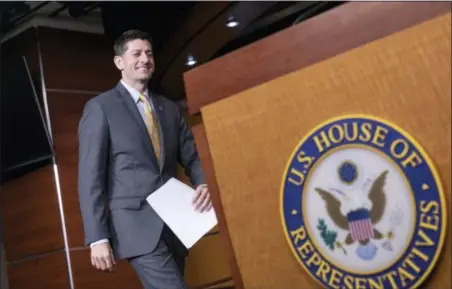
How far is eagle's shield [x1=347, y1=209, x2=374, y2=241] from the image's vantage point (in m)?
0.75

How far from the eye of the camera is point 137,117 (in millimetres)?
1734

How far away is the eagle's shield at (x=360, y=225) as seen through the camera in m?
0.75

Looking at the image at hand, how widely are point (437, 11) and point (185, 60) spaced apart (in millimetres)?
3817

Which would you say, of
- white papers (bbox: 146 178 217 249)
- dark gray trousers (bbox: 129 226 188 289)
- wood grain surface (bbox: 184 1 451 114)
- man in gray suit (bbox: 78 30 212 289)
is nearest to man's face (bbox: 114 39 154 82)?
man in gray suit (bbox: 78 30 212 289)

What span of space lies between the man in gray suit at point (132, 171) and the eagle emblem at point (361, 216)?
0.74 m

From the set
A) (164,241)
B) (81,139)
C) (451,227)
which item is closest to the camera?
(451,227)

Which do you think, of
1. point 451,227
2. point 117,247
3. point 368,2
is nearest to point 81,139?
point 117,247

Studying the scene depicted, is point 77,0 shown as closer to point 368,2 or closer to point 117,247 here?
point 117,247

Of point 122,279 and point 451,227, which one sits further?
point 122,279

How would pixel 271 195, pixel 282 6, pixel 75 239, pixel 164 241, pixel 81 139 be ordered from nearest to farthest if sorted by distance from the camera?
pixel 271 195 < pixel 164 241 < pixel 81 139 < pixel 75 239 < pixel 282 6

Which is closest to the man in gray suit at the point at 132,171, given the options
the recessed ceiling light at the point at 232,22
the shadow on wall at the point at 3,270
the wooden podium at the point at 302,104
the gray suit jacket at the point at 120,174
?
the gray suit jacket at the point at 120,174

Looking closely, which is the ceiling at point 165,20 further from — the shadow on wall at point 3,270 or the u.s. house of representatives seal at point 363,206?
the u.s. house of representatives seal at point 363,206

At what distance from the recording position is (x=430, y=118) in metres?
0.70

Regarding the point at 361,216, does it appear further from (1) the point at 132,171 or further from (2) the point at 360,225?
(1) the point at 132,171
